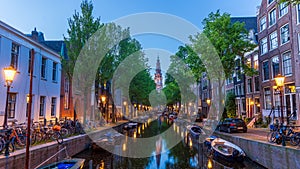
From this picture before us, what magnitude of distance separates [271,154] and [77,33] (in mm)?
19030

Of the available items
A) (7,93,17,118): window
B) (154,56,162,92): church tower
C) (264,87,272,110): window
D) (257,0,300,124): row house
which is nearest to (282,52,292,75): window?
(257,0,300,124): row house

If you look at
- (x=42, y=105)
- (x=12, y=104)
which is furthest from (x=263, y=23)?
(x=12, y=104)

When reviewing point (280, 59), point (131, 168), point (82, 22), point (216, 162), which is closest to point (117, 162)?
point (131, 168)

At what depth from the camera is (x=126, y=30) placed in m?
31.6

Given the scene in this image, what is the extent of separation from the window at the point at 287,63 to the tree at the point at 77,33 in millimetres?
19213

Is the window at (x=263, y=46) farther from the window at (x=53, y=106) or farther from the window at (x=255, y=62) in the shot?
the window at (x=53, y=106)

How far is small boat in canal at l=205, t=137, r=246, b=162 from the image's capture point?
1373cm

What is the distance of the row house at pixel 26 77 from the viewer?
1586cm

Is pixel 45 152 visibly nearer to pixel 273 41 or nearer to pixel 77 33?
pixel 77 33

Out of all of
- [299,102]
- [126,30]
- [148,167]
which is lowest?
[148,167]

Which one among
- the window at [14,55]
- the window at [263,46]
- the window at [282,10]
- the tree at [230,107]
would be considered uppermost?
the window at [282,10]

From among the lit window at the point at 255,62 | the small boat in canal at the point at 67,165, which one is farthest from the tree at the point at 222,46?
the small boat in canal at the point at 67,165

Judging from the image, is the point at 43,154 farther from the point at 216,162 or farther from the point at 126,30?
the point at 126,30

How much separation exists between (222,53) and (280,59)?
5.91m
